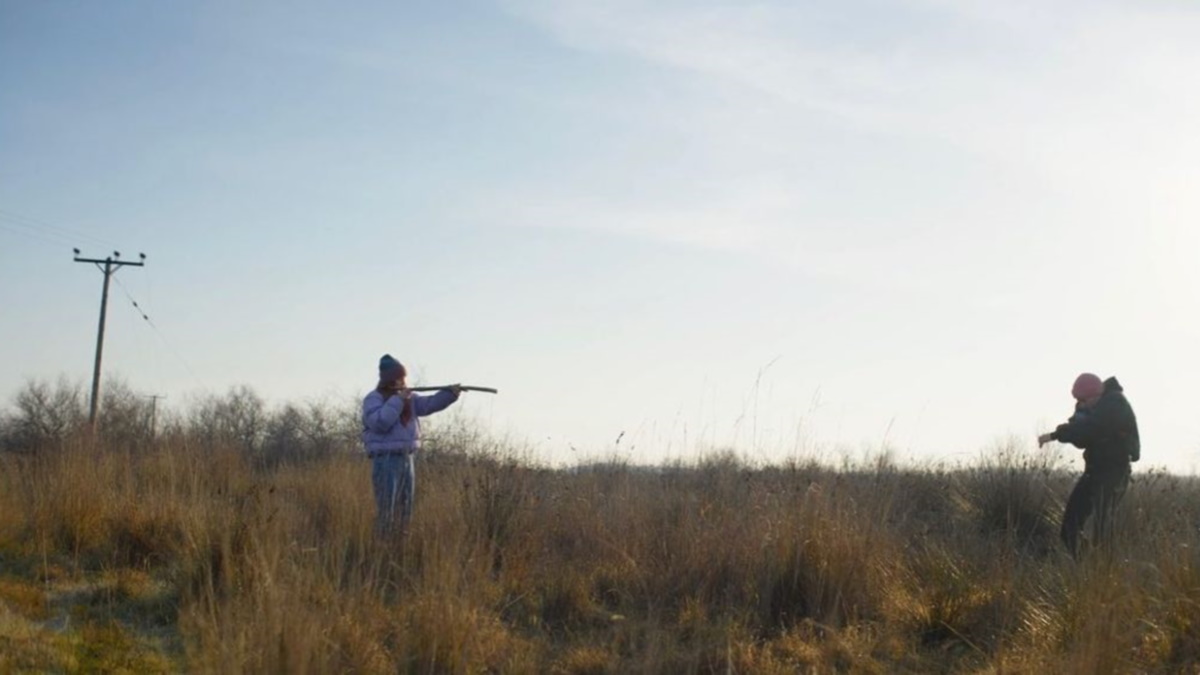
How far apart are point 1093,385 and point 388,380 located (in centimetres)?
616

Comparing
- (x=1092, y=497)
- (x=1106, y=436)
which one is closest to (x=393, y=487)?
(x=1092, y=497)

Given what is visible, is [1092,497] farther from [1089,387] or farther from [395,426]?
[395,426]

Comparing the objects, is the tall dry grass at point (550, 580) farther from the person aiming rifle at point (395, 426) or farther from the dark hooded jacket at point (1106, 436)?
the dark hooded jacket at point (1106, 436)

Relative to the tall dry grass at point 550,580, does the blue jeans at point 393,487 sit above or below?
above

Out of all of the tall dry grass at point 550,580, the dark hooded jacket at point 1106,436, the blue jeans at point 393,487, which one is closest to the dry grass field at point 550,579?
the tall dry grass at point 550,580

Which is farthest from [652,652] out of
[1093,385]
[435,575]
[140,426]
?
[140,426]

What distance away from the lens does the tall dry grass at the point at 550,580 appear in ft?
18.4

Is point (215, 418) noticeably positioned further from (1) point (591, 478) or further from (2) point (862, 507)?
(2) point (862, 507)

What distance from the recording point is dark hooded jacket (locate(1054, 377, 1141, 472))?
920 centimetres

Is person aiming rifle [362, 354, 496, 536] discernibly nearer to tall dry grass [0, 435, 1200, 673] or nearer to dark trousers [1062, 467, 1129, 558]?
tall dry grass [0, 435, 1200, 673]

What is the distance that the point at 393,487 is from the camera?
8.70 meters

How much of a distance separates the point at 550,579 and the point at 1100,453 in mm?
4837

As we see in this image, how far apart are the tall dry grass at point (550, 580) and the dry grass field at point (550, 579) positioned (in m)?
0.02

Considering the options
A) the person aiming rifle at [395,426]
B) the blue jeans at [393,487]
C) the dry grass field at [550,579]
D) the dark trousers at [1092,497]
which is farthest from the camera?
the dark trousers at [1092,497]
